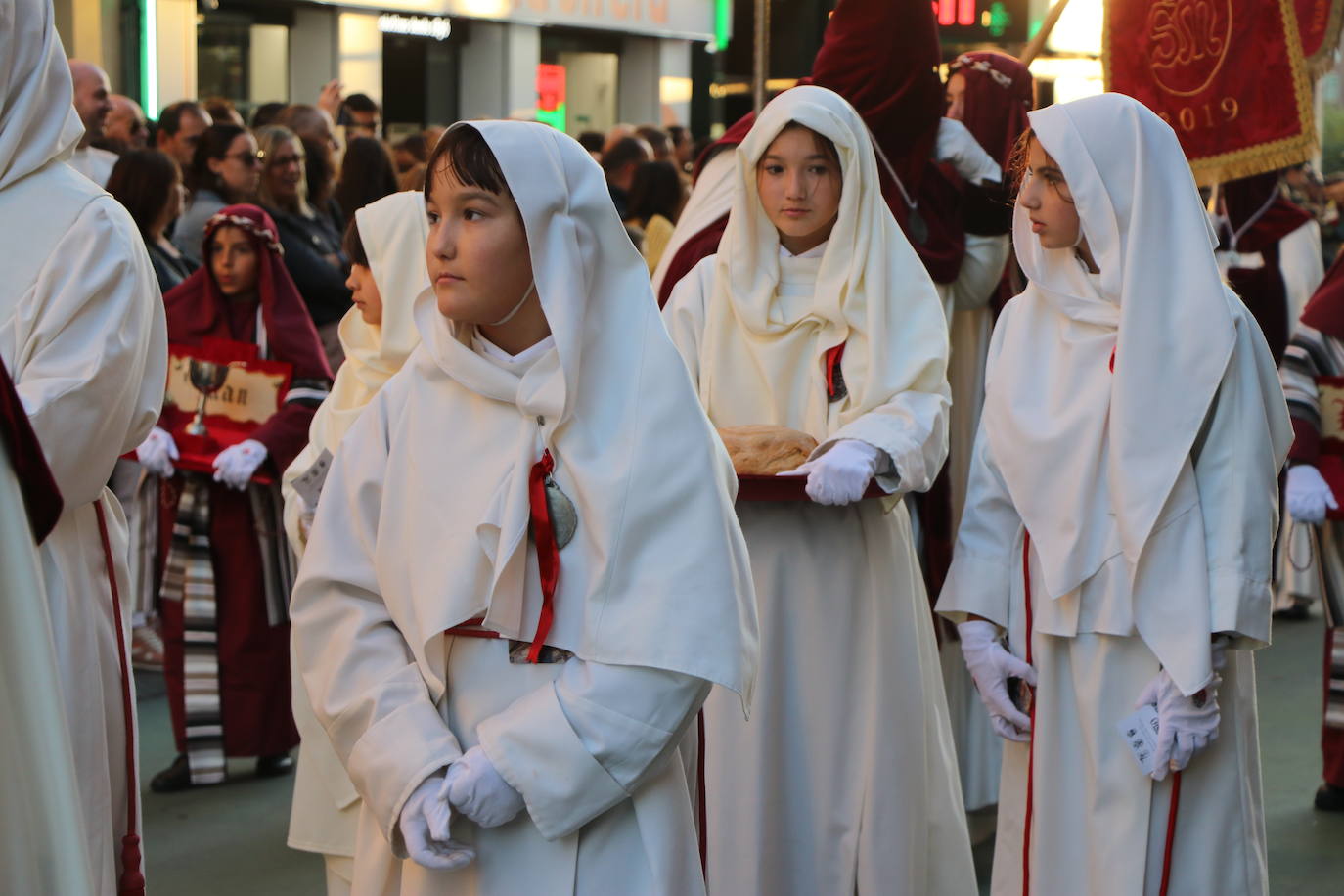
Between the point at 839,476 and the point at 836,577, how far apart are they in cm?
43

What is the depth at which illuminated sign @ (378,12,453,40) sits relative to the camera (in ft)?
65.8

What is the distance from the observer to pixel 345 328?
196 inches

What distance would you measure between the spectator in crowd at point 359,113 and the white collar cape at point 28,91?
806cm

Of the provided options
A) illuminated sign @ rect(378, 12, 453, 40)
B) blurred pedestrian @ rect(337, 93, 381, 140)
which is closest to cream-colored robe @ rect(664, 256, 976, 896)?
blurred pedestrian @ rect(337, 93, 381, 140)

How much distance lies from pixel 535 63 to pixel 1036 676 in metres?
18.6

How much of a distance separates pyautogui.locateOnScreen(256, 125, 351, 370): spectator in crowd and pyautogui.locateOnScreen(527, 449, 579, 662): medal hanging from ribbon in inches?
172

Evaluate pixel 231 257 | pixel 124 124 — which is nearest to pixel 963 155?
pixel 231 257

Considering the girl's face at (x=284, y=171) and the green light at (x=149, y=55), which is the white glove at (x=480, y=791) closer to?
→ the girl's face at (x=284, y=171)

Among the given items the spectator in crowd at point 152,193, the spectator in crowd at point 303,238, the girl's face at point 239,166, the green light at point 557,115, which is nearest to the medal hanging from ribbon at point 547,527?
the spectator in crowd at point 303,238

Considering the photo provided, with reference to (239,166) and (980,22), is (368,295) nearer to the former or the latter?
(239,166)

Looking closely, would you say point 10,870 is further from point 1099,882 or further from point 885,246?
point 885,246

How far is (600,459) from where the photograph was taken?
2.67 meters

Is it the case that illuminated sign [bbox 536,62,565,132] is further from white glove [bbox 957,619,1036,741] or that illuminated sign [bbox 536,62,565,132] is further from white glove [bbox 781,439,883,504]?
white glove [bbox 957,619,1036,741]

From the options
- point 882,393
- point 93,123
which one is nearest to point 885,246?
point 882,393
